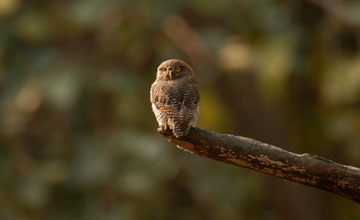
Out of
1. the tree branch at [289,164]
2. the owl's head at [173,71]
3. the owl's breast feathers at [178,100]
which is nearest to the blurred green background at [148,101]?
the owl's head at [173,71]

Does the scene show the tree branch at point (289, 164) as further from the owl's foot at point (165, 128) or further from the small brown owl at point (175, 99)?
the owl's foot at point (165, 128)

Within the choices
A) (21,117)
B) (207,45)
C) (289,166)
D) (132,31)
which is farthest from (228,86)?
(289,166)

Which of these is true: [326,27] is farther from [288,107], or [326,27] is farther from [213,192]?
[213,192]

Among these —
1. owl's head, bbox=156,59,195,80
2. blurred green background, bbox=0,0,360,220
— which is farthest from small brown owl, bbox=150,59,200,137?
blurred green background, bbox=0,0,360,220

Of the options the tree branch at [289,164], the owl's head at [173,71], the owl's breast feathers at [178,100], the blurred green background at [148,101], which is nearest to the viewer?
the tree branch at [289,164]

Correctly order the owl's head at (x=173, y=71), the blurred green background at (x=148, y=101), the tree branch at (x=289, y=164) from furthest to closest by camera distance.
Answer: the blurred green background at (x=148, y=101) → the owl's head at (x=173, y=71) → the tree branch at (x=289, y=164)
